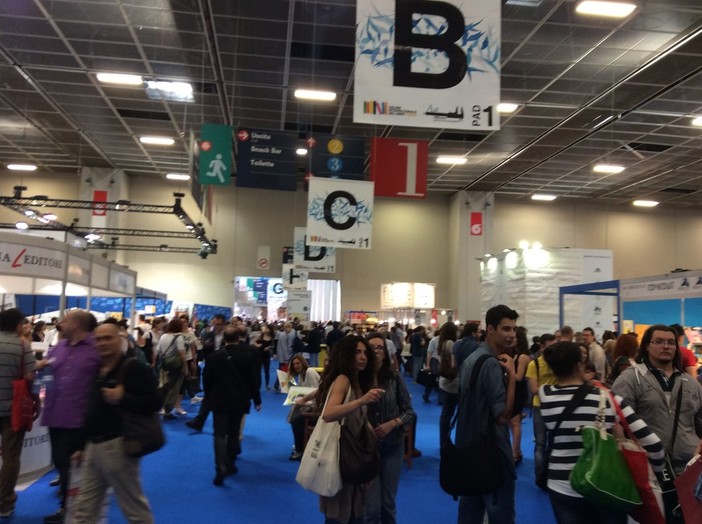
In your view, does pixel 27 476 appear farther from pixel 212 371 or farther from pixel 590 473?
pixel 590 473

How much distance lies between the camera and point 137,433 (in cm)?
320

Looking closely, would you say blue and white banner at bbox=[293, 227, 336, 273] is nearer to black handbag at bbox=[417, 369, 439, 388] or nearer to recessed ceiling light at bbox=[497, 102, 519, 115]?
recessed ceiling light at bbox=[497, 102, 519, 115]

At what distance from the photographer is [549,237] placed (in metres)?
24.8

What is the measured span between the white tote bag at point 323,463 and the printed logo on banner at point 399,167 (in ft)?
25.1

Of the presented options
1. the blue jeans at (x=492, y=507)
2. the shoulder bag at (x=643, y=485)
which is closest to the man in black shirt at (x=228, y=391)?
the blue jeans at (x=492, y=507)

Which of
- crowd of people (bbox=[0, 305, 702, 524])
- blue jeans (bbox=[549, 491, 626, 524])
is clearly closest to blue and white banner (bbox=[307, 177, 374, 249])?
crowd of people (bbox=[0, 305, 702, 524])

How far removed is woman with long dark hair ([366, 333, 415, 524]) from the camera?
362cm

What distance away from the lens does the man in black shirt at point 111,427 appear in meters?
3.20

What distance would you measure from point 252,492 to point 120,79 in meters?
10.2

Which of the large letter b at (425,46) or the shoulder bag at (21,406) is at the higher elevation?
the large letter b at (425,46)

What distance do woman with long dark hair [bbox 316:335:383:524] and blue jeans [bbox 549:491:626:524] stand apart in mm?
971

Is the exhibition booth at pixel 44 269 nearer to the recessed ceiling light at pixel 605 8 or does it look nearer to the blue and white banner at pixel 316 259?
the blue and white banner at pixel 316 259

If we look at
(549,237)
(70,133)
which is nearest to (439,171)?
(549,237)

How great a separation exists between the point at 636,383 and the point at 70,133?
57.4 ft
